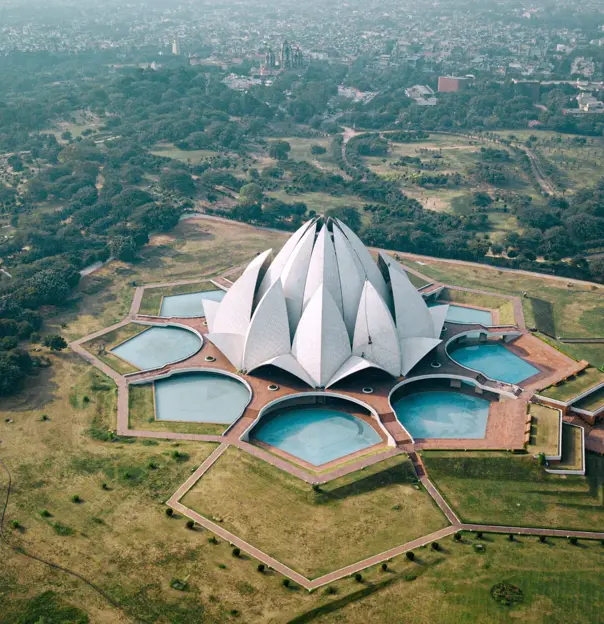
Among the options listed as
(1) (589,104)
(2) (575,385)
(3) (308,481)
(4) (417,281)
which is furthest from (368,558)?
(1) (589,104)

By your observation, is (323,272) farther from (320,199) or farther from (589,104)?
(589,104)

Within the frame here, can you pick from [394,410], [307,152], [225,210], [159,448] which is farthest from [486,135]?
[159,448]

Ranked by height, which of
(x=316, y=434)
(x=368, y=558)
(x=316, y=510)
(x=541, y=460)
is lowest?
(x=316, y=434)

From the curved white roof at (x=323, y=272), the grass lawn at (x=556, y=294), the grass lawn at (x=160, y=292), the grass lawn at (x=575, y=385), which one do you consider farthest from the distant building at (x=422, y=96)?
the grass lawn at (x=575, y=385)

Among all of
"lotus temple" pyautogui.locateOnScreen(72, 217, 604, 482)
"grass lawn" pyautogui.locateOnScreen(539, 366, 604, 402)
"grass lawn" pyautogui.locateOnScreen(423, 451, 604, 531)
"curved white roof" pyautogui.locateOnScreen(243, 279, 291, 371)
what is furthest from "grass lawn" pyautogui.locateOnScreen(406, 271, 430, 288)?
"grass lawn" pyautogui.locateOnScreen(423, 451, 604, 531)

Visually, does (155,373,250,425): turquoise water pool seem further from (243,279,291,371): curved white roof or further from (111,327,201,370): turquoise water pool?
(243,279,291,371): curved white roof
